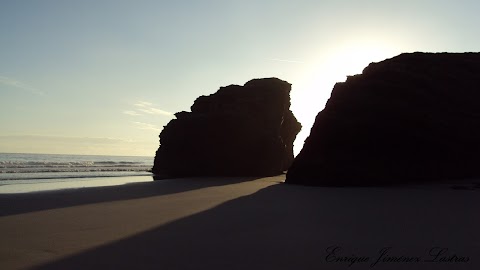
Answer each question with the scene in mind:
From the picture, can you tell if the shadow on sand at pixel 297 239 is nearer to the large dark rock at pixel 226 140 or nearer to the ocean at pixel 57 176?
the ocean at pixel 57 176

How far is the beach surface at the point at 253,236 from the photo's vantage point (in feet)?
19.8

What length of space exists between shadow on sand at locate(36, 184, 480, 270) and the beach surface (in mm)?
19

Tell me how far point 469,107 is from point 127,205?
64.9ft

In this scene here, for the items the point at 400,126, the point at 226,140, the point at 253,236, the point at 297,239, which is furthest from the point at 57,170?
the point at 297,239

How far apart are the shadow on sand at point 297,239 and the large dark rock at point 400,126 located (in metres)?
8.51

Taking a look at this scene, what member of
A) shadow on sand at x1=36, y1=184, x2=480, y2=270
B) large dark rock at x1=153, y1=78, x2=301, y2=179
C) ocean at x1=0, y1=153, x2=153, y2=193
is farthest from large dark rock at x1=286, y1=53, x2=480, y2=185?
large dark rock at x1=153, y1=78, x2=301, y2=179

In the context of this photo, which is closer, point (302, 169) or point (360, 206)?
point (360, 206)

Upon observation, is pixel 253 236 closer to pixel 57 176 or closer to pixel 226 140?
pixel 57 176

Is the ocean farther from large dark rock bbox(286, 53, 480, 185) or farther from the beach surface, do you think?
large dark rock bbox(286, 53, 480, 185)

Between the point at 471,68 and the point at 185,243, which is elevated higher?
the point at 471,68

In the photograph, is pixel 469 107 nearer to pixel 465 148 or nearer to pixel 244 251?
pixel 465 148

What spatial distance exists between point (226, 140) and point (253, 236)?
36.0 metres

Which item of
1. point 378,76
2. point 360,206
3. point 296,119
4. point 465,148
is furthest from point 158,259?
point 296,119

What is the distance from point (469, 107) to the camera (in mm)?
21672
